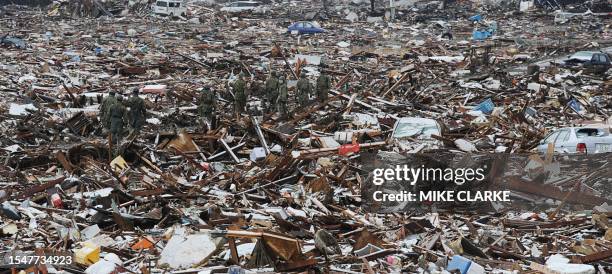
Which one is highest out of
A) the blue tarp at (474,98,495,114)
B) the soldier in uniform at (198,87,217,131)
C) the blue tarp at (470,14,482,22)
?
the soldier in uniform at (198,87,217,131)

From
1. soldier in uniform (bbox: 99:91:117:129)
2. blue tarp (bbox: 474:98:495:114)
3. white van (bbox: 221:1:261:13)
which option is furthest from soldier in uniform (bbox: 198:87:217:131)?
white van (bbox: 221:1:261:13)

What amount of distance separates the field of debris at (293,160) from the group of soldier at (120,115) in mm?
45

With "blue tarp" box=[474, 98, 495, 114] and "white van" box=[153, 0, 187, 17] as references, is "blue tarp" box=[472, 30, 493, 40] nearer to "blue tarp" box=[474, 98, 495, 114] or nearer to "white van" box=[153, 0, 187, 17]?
"white van" box=[153, 0, 187, 17]

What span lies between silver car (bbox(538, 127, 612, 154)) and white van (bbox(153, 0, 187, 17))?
33971 millimetres

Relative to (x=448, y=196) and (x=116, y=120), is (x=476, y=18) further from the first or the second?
(x=448, y=196)

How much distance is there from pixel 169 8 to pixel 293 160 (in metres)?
34.2

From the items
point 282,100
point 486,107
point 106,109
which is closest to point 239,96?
point 282,100

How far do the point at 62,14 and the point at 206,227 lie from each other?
125ft

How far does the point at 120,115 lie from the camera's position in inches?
578

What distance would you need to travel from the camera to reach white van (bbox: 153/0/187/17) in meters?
45.0

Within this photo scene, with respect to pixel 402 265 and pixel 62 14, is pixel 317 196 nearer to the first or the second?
pixel 402 265

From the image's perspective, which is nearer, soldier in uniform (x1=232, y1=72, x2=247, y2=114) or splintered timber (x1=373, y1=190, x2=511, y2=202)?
splintered timber (x1=373, y1=190, x2=511, y2=202)

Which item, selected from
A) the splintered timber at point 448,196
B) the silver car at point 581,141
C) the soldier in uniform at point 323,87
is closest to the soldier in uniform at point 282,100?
the soldier in uniform at point 323,87

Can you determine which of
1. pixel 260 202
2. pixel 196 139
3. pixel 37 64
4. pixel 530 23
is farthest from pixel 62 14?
pixel 260 202
